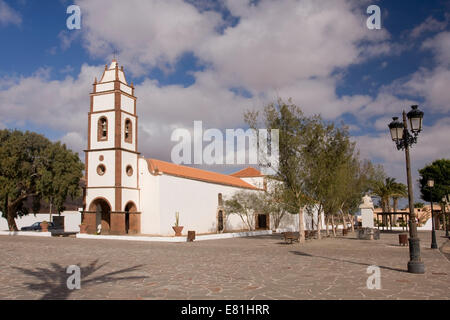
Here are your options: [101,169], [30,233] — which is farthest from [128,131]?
[30,233]

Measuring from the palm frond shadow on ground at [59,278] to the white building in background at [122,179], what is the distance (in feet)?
62.0

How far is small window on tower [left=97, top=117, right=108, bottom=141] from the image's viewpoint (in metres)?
33.2

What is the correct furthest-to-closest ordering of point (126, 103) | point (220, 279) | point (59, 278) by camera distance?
point (126, 103) < point (59, 278) < point (220, 279)

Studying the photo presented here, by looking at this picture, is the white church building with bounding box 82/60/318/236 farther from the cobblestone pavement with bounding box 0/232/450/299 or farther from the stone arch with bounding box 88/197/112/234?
the cobblestone pavement with bounding box 0/232/450/299

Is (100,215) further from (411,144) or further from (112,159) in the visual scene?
(411,144)

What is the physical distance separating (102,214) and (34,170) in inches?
277

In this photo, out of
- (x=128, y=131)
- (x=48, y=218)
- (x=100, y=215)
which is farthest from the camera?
(x=48, y=218)

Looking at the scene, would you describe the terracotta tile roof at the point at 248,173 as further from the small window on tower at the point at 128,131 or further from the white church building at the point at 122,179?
the small window on tower at the point at 128,131

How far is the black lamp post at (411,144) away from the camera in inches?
423

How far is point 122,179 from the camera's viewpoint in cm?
3191

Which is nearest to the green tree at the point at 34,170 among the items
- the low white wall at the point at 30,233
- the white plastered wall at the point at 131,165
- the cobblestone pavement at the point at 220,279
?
the low white wall at the point at 30,233

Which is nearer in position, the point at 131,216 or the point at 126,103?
the point at 131,216

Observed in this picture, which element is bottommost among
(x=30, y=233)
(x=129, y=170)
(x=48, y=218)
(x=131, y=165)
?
(x=30, y=233)

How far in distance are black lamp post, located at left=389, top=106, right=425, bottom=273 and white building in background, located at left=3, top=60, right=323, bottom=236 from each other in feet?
64.1
